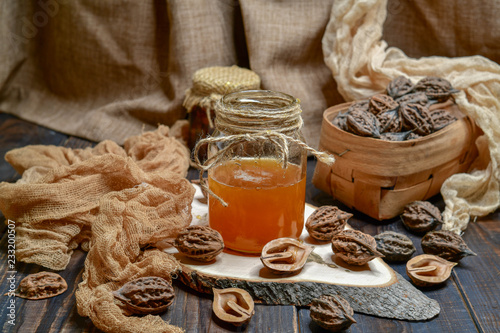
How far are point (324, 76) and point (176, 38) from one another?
0.72 m

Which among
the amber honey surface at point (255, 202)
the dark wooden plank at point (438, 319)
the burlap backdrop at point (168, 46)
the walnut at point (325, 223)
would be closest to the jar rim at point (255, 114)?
the amber honey surface at point (255, 202)

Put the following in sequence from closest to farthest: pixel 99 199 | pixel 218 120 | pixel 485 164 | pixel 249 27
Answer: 1. pixel 218 120
2. pixel 99 199
3. pixel 485 164
4. pixel 249 27

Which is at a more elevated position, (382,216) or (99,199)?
(99,199)

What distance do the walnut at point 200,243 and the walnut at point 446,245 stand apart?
65 centimetres

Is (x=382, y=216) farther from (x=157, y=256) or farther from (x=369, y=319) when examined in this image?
(x=157, y=256)

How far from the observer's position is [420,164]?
1.80 meters


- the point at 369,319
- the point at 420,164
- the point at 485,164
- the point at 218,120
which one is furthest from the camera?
the point at 485,164

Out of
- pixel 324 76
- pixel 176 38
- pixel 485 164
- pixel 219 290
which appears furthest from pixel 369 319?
pixel 176 38

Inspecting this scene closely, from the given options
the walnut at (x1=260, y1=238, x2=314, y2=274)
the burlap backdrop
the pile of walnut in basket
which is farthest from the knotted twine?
the burlap backdrop

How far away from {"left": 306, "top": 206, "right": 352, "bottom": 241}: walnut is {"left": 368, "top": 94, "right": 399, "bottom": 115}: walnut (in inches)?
18.9

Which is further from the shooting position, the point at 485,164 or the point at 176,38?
the point at 176,38

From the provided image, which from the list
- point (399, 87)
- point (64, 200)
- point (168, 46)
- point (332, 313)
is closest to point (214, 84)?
point (168, 46)

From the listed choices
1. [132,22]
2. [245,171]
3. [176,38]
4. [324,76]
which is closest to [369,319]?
Answer: [245,171]

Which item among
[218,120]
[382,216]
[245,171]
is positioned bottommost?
[382,216]
